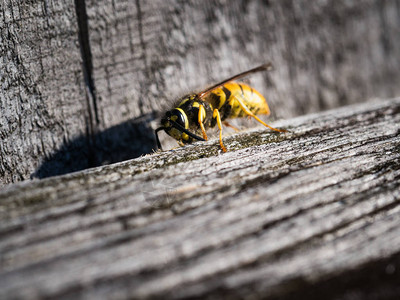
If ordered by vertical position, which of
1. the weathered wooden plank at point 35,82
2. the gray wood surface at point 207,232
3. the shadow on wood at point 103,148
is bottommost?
the gray wood surface at point 207,232

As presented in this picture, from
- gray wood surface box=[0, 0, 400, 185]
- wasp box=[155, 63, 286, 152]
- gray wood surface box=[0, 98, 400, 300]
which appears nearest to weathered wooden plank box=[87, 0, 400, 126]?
gray wood surface box=[0, 0, 400, 185]

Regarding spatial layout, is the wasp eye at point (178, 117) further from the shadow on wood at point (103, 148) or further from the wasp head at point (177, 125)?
the shadow on wood at point (103, 148)

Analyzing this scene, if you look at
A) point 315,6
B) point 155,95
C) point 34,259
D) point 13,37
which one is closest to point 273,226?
point 34,259

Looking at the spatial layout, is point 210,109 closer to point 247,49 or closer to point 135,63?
point 247,49

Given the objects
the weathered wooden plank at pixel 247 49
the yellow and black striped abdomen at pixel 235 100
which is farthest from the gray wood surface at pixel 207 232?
the yellow and black striped abdomen at pixel 235 100

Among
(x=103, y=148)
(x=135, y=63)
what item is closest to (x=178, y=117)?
(x=135, y=63)

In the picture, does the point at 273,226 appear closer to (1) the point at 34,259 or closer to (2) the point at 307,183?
(2) the point at 307,183
